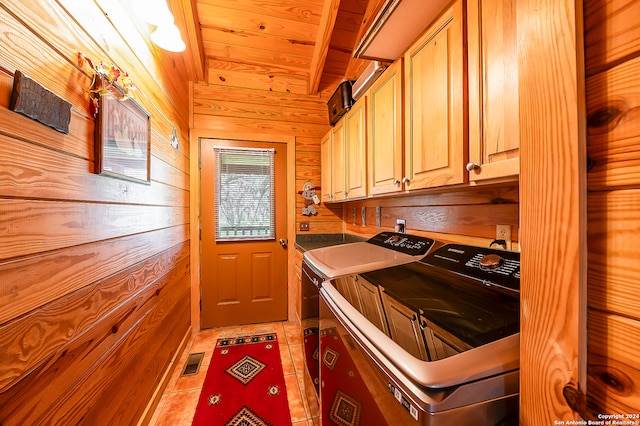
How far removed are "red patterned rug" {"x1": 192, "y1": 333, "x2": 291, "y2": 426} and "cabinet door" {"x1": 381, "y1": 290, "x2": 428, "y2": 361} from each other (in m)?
1.21

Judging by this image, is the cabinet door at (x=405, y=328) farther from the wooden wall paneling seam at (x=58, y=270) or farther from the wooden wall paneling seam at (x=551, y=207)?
the wooden wall paneling seam at (x=58, y=270)

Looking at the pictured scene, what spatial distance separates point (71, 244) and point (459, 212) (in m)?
1.75

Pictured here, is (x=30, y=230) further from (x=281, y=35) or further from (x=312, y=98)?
(x=312, y=98)

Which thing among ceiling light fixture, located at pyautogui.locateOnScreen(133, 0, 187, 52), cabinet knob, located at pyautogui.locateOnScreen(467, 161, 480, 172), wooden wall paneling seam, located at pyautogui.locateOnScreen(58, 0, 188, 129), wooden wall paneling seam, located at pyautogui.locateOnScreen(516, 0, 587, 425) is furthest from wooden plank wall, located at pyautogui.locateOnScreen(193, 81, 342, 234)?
wooden wall paneling seam, located at pyautogui.locateOnScreen(516, 0, 587, 425)

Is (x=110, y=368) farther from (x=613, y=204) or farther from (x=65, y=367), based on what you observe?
(x=613, y=204)

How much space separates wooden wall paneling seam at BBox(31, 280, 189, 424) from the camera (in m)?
0.81

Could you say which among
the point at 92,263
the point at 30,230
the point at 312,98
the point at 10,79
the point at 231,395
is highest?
the point at 312,98

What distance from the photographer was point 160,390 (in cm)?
161

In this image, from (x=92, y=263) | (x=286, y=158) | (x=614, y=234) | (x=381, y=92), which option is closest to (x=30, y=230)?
(x=92, y=263)

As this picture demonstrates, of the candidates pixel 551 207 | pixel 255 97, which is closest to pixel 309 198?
pixel 255 97

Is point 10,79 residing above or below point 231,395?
above

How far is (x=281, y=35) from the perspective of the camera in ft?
7.39

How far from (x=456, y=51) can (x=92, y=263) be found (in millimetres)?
1644

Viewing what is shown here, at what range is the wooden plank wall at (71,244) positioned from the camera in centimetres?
63
